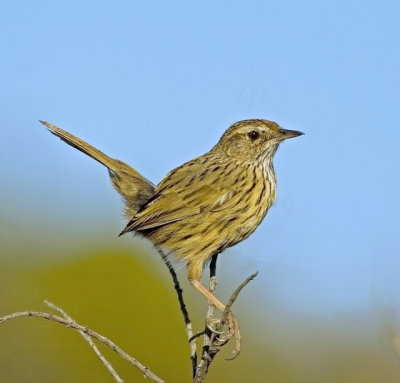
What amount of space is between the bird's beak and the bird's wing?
502mm

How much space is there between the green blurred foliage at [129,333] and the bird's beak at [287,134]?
3386 millimetres

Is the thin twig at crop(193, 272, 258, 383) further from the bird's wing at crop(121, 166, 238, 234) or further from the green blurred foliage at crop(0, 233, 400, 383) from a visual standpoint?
the green blurred foliage at crop(0, 233, 400, 383)

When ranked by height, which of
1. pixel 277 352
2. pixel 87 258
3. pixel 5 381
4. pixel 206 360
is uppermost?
pixel 87 258

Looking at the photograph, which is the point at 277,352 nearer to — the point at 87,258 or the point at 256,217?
the point at 87,258

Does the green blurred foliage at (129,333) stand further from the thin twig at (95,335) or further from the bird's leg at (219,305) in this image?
the thin twig at (95,335)

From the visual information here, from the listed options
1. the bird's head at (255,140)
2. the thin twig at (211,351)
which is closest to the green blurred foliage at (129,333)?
the bird's head at (255,140)

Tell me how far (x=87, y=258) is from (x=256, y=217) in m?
5.88

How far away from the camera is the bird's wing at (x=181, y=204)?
6098mm

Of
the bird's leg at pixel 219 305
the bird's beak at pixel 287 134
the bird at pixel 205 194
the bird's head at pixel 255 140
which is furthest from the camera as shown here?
the bird's head at pixel 255 140

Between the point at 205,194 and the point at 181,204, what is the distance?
0.15 meters

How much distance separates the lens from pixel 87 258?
460 inches

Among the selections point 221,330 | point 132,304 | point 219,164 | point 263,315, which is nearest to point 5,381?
point 132,304

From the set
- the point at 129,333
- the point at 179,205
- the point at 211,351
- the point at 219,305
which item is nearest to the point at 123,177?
the point at 179,205

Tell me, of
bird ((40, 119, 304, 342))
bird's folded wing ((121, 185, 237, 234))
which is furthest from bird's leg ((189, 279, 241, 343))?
bird's folded wing ((121, 185, 237, 234))
